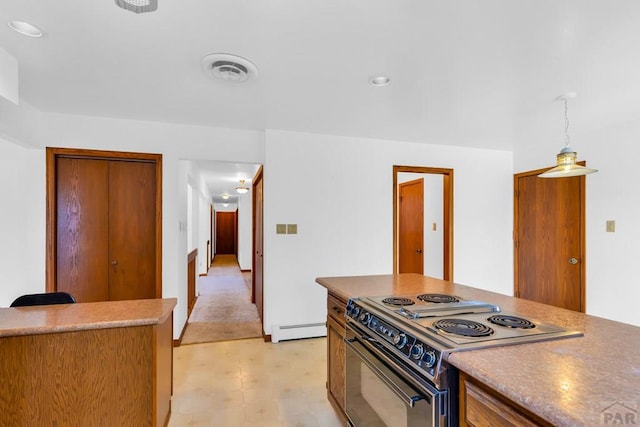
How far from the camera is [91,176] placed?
3.19 metres

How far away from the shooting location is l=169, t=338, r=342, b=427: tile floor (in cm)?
215

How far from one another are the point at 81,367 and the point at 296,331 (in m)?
2.23

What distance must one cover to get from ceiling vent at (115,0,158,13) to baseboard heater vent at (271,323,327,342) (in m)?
2.98

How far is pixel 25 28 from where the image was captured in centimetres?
170

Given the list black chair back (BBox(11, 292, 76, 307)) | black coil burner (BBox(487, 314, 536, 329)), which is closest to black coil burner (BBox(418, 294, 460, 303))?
black coil burner (BBox(487, 314, 536, 329))

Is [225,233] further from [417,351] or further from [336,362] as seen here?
[417,351]

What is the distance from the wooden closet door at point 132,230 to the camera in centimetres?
323

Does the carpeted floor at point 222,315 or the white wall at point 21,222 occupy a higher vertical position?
the white wall at point 21,222

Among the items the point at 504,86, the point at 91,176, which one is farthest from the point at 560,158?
the point at 91,176

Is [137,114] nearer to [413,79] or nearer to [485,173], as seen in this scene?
[413,79]

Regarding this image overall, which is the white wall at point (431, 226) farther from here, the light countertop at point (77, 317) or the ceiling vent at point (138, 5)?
the ceiling vent at point (138, 5)

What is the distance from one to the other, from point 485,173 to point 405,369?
3952 mm

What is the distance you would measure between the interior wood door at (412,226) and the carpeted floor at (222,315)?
9.06ft

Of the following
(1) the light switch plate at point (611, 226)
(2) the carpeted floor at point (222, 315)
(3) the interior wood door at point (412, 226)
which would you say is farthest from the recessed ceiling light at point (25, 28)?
(1) the light switch plate at point (611, 226)
